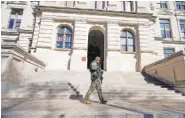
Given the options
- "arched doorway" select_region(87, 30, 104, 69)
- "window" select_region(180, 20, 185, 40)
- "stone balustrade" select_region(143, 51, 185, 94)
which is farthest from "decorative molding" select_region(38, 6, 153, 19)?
"window" select_region(180, 20, 185, 40)

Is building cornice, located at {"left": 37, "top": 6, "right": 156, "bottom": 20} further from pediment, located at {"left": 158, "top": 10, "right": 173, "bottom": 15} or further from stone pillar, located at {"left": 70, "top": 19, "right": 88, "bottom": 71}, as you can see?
pediment, located at {"left": 158, "top": 10, "right": 173, "bottom": 15}

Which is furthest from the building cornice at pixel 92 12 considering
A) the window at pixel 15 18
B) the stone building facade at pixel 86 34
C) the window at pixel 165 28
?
the window at pixel 15 18

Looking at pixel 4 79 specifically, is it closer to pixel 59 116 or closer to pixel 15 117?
pixel 15 117

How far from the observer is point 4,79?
6.37 metres

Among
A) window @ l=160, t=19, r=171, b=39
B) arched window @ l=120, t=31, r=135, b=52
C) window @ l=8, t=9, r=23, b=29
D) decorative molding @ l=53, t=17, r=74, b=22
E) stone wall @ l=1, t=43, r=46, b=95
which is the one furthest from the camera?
window @ l=160, t=19, r=171, b=39

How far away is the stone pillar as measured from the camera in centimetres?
1334

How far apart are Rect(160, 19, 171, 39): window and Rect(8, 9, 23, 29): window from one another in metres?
20.5

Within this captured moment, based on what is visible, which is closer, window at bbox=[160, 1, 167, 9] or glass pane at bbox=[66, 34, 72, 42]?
glass pane at bbox=[66, 34, 72, 42]

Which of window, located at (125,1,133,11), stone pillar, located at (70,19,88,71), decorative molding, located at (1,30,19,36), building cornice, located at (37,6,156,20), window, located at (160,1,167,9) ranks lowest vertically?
stone pillar, located at (70,19,88,71)

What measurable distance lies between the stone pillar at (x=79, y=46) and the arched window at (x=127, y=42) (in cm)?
424

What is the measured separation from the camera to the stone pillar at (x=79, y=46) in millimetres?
13336

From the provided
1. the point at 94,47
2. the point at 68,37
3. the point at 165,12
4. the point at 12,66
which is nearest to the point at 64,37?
the point at 68,37

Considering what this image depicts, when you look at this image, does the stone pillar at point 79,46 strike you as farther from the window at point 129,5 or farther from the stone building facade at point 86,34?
the window at point 129,5

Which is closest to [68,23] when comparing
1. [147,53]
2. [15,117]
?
[147,53]
